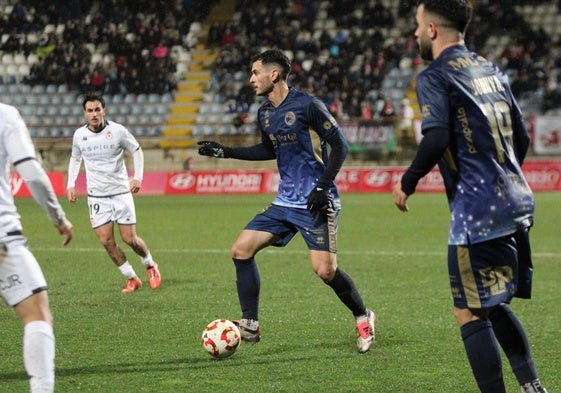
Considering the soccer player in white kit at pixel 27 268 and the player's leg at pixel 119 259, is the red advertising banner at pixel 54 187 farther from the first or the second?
the soccer player in white kit at pixel 27 268

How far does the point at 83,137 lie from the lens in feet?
35.8

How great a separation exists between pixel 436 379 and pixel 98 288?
5443 mm

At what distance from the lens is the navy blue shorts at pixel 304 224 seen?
7.41m

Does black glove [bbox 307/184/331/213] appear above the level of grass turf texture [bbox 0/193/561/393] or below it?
above

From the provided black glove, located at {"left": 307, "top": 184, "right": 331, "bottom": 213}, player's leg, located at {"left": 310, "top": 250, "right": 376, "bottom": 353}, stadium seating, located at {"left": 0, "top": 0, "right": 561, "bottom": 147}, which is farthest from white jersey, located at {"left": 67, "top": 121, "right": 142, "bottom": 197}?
stadium seating, located at {"left": 0, "top": 0, "right": 561, "bottom": 147}

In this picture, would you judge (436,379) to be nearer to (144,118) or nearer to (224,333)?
(224,333)

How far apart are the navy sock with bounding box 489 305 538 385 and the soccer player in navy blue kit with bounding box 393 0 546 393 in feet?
0.64

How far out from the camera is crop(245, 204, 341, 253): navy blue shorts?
7.41 m

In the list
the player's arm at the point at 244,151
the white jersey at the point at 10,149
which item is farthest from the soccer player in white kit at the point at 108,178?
the white jersey at the point at 10,149

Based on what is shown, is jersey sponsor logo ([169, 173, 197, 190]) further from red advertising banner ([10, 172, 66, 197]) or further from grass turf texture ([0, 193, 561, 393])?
grass turf texture ([0, 193, 561, 393])

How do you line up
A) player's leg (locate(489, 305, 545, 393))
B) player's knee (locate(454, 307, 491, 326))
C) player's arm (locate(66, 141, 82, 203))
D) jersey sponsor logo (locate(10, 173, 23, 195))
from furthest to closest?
1. jersey sponsor logo (locate(10, 173, 23, 195))
2. player's arm (locate(66, 141, 82, 203))
3. player's leg (locate(489, 305, 545, 393))
4. player's knee (locate(454, 307, 491, 326))

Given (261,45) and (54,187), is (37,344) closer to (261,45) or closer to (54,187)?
(54,187)

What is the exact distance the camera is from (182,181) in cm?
2758

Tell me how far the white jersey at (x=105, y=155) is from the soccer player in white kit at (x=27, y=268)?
621cm
